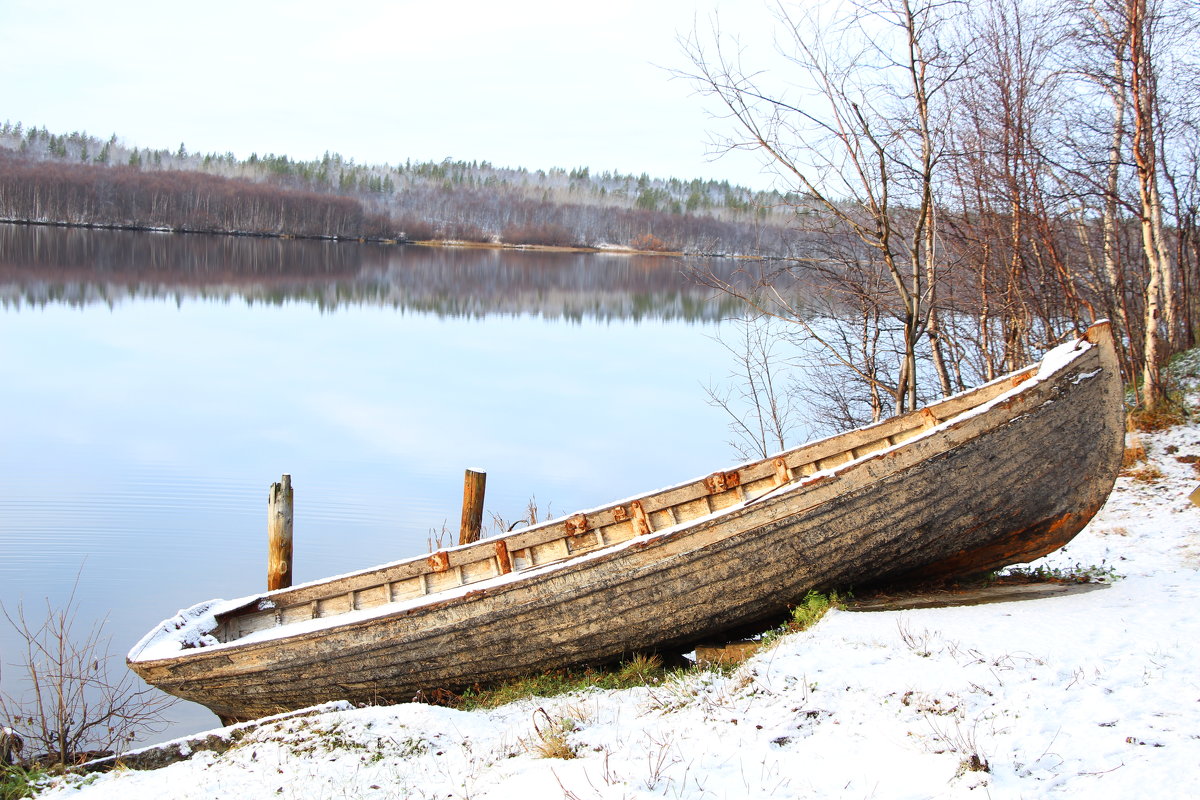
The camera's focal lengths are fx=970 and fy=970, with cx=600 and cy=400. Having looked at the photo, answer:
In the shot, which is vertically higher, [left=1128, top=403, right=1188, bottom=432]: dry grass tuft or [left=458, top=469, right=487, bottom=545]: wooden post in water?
[left=1128, top=403, right=1188, bottom=432]: dry grass tuft

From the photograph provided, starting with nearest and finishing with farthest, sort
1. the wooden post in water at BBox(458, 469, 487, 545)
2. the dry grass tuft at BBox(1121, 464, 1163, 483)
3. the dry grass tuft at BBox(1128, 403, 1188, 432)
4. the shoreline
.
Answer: the wooden post in water at BBox(458, 469, 487, 545), the dry grass tuft at BBox(1121, 464, 1163, 483), the dry grass tuft at BBox(1128, 403, 1188, 432), the shoreline

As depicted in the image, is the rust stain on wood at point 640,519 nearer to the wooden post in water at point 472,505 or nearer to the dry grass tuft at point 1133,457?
the wooden post in water at point 472,505

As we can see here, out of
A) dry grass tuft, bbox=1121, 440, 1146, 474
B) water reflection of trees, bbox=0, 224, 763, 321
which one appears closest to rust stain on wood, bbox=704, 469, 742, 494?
dry grass tuft, bbox=1121, 440, 1146, 474

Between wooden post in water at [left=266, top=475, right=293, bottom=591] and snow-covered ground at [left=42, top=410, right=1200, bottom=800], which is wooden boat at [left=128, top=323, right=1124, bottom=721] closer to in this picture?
snow-covered ground at [left=42, top=410, right=1200, bottom=800]

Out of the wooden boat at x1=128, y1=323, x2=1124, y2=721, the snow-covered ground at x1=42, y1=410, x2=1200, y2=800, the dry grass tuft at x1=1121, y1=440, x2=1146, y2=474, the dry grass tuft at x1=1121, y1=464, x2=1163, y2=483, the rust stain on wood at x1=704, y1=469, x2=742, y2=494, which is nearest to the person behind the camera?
the snow-covered ground at x1=42, y1=410, x2=1200, y2=800

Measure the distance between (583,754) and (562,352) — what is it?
27135mm

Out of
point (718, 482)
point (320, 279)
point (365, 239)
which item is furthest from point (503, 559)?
point (365, 239)

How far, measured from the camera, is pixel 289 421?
808 inches

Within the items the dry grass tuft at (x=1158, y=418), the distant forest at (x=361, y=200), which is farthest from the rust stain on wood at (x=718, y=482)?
the distant forest at (x=361, y=200)

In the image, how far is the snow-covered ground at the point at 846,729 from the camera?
414 cm

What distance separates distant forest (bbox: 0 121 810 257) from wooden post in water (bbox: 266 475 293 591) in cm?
6285

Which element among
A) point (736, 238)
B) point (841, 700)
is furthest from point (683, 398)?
point (736, 238)

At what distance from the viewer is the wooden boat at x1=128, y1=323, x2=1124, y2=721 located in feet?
22.2

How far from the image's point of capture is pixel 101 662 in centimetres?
A: 881
